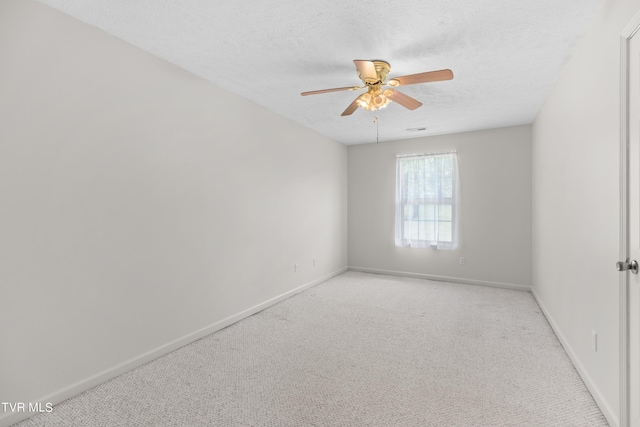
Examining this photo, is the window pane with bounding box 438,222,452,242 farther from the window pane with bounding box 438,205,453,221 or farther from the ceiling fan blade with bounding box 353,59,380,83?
the ceiling fan blade with bounding box 353,59,380,83

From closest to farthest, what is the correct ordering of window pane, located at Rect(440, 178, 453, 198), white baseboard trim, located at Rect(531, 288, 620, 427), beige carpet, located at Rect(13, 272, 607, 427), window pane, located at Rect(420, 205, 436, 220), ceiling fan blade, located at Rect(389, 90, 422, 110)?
white baseboard trim, located at Rect(531, 288, 620, 427), beige carpet, located at Rect(13, 272, 607, 427), ceiling fan blade, located at Rect(389, 90, 422, 110), window pane, located at Rect(440, 178, 453, 198), window pane, located at Rect(420, 205, 436, 220)

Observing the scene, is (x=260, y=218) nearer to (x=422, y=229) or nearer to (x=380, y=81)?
(x=380, y=81)

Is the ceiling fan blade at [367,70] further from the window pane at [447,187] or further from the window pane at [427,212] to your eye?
the window pane at [427,212]

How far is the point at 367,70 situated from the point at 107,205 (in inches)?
82.1

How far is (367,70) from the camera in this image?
2.21 metres

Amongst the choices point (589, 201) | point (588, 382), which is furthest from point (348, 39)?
point (588, 382)

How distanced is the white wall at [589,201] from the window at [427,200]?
1.76m

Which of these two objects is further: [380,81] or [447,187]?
[447,187]

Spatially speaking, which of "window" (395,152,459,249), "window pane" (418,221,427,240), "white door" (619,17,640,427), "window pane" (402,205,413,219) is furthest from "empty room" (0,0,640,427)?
"window pane" (402,205,413,219)

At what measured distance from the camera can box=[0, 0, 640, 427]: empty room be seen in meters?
1.71

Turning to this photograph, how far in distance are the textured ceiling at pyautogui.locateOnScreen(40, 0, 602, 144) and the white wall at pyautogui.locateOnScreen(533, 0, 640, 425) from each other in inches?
10.4

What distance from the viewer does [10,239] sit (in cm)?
168

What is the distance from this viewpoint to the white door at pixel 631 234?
144 cm

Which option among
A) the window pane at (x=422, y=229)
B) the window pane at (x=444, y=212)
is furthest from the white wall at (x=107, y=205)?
the window pane at (x=444, y=212)
